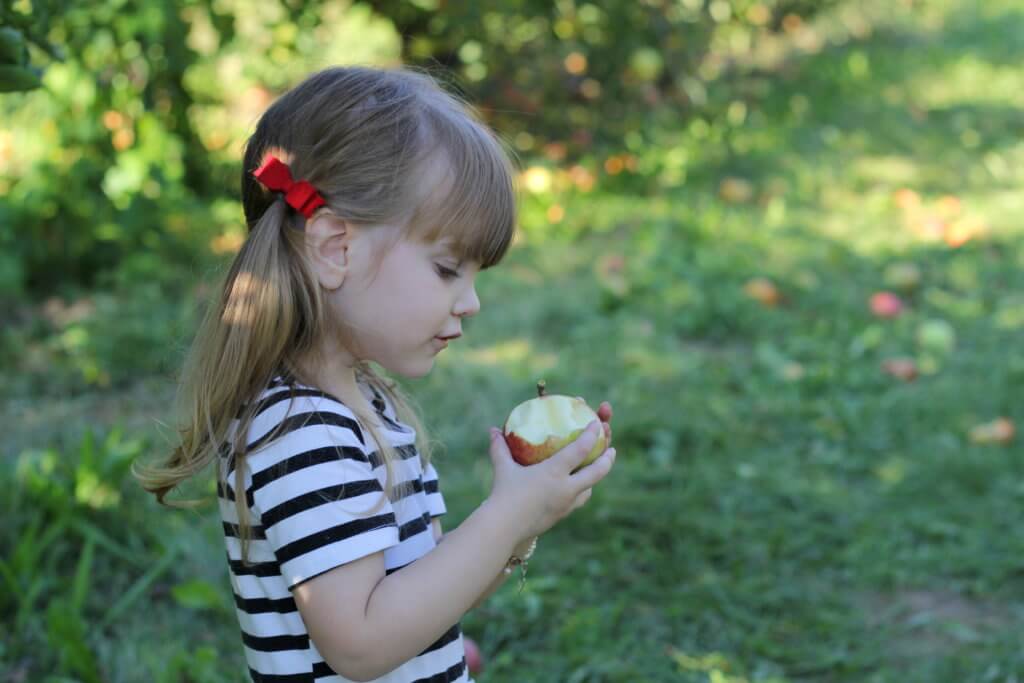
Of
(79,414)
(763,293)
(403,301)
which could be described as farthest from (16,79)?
(763,293)

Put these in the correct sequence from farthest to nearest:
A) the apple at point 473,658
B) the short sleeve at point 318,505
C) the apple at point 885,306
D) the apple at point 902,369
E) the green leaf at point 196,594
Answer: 1. the apple at point 885,306
2. the apple at point 902,369
3. the green leaf at point 196,594
4. the apple at point 473,658
5. the short sleeve at point 318,505

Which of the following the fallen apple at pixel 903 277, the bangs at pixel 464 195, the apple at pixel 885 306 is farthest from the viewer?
the fallen apple at pixel 903 277

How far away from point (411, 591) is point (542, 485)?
0.63 feet

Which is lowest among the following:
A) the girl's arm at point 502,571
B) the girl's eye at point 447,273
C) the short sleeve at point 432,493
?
the girl's arm at point 502,571

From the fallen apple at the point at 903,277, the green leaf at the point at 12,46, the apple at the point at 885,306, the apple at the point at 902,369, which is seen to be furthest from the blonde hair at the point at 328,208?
the fallen apple at the point at 903,277

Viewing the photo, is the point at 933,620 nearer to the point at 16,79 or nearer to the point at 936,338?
the point at 936,338

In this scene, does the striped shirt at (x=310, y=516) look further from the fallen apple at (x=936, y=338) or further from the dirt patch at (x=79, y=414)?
the fallen apple at (x=936, y=338)

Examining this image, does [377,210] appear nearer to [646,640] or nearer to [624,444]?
[646,640]

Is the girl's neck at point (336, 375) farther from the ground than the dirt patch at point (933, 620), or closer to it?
farther from the ground

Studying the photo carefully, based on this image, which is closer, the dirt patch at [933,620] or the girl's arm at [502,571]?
the girl's arm at [502,571]

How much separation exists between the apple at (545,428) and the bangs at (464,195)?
209 millimetres

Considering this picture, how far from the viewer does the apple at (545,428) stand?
1.39 m

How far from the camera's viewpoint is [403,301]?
4.18ft

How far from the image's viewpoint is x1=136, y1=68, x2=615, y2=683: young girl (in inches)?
47.4
